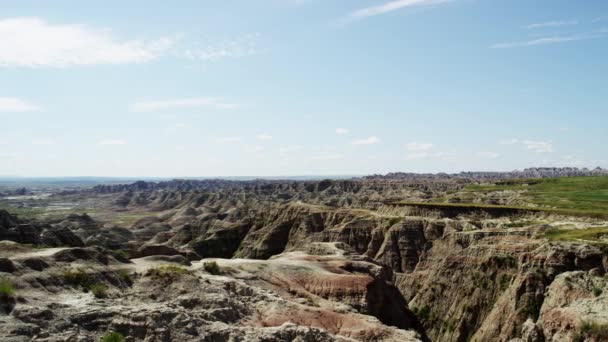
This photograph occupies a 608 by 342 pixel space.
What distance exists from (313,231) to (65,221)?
214 ft

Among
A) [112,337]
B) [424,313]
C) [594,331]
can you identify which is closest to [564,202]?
[424,313]

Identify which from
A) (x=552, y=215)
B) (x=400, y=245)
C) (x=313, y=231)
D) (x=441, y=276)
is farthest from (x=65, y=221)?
(x=552, y=215)

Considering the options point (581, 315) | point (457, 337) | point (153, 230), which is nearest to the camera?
point (581, 315)

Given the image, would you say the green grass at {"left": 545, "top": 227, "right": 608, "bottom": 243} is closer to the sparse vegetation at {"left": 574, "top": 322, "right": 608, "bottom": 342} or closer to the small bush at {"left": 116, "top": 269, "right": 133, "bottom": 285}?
the sparse vegetation at {"left": 574, "top": 322, "right": 608, "bottom": 342}

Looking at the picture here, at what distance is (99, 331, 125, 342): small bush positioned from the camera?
83.3 feet

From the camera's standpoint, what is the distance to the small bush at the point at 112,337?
25381 mm

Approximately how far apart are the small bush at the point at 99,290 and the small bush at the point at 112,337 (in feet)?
16.8

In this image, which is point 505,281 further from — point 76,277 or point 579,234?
point 76,277

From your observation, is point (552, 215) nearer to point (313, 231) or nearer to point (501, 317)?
point (501, 317)

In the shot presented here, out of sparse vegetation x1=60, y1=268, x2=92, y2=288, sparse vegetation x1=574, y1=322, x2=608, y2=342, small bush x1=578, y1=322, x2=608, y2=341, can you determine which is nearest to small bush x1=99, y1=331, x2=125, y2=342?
sparse vegetation x1=60, y1=268, x2=92, y2=288

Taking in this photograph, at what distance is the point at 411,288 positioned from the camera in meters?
69.9

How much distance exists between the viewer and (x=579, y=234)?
59.3 m

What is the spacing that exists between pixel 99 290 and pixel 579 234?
2038 inches

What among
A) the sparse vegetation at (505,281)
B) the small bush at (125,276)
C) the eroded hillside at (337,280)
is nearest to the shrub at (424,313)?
the eroded hillside at (337,280)
